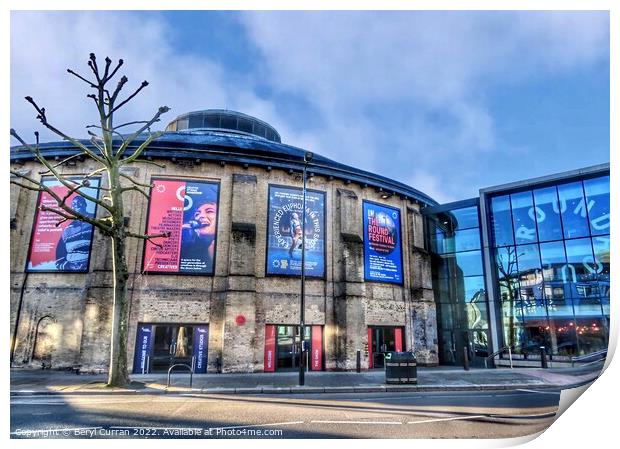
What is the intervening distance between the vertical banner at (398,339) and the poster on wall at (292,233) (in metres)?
5.53

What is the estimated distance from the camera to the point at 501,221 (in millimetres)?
20641

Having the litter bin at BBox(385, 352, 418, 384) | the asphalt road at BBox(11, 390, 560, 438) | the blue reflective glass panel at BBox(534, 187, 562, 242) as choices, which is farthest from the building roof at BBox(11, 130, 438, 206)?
the asphalt road at BBox(11, 390, 560, 438)

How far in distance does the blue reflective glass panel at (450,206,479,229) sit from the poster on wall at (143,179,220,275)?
14.5 meters

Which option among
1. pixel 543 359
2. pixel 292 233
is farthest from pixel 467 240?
pixel 292 233

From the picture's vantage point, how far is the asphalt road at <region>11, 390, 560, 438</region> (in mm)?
6672

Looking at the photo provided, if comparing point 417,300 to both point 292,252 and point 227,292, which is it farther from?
point 227,292

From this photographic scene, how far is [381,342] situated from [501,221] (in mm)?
9706

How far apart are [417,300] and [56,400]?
57.1 feet

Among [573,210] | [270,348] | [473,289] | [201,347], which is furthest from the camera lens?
[473,289]

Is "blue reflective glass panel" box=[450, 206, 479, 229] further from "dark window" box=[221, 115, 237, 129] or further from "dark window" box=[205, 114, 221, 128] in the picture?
"dark window" box=[205, 114, 221, 128]

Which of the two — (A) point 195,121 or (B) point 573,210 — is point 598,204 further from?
(A) point 195,121

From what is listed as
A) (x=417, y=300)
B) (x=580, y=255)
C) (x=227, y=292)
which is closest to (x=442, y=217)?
(x=417, y=300)

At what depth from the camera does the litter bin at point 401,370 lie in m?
12.5

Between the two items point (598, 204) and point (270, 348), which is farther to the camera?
point (598, 204)
